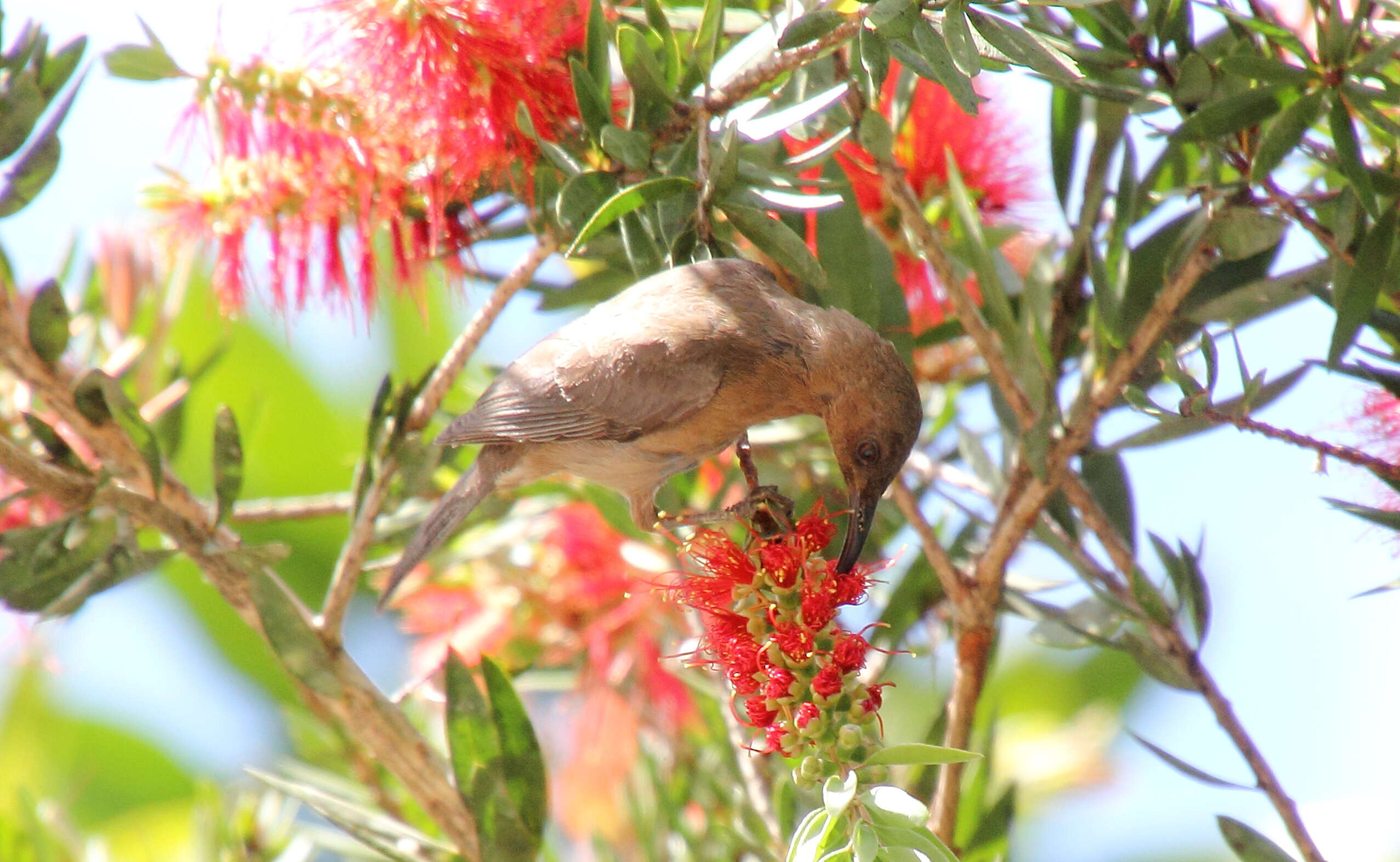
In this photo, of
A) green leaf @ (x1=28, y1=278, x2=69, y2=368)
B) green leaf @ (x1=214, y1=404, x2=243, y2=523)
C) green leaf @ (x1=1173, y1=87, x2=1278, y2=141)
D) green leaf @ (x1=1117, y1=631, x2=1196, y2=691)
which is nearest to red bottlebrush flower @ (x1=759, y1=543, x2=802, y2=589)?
green leaf @ (x1=1117, y1=631, x2=1196, y2=691)

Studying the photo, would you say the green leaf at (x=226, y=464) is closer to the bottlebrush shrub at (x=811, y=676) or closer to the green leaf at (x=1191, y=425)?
the bottlebrush shrub at (x=811, y=676)

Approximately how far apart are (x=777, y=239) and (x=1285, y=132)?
0.68 metres

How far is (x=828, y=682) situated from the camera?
1.55 metres

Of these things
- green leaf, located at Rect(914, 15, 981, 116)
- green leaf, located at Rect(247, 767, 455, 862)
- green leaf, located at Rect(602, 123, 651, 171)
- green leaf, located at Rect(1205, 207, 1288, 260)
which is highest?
green leaf, located at Rect(914, 15, 981, 116)

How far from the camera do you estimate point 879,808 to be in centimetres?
134

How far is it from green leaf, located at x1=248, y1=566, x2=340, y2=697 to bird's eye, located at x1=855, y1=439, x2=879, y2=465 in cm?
93

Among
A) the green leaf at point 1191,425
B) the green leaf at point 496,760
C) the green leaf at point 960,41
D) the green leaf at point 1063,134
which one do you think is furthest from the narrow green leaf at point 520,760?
the green leaf at point 1063,134

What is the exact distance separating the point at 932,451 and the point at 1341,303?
1.15m

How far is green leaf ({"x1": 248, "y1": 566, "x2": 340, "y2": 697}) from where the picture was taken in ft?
6.14

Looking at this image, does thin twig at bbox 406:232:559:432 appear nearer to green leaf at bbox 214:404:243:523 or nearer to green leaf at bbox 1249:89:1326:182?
green leaf at bbox 214:404:243:523

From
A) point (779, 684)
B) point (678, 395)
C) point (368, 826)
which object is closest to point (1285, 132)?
point (779, 684)

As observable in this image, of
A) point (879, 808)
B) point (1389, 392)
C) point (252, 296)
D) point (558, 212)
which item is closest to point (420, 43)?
point (558, 212)

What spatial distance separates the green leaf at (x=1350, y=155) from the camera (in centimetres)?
142

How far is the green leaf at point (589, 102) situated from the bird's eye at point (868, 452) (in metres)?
0.69
